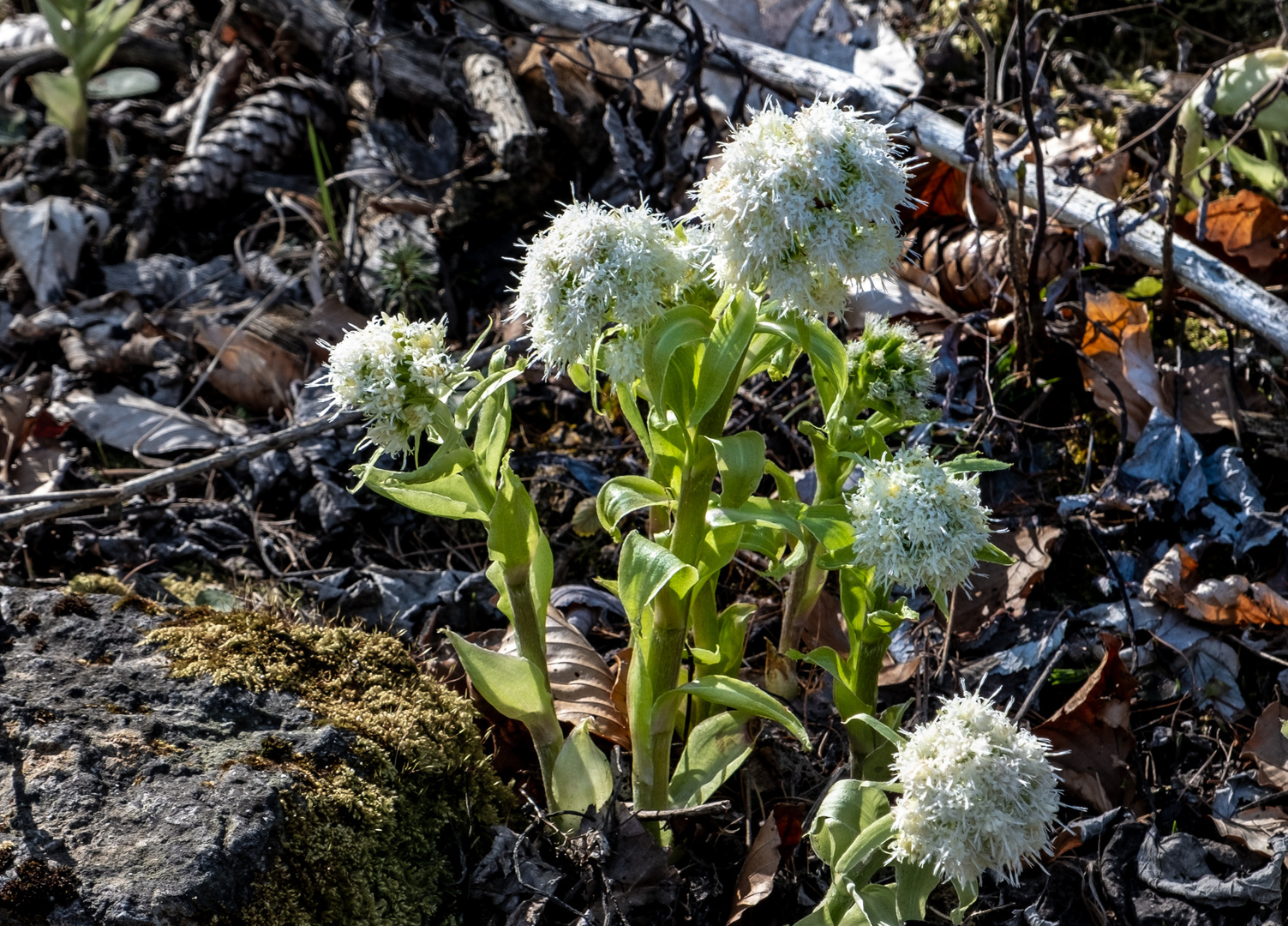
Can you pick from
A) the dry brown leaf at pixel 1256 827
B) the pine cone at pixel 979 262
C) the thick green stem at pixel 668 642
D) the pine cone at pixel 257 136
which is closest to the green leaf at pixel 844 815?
the thick green stem at pixel 668 642

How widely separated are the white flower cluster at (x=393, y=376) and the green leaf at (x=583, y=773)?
73 cm

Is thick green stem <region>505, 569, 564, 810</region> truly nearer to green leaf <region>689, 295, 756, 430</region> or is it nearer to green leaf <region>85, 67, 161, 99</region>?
green leaf <region>689, 295, 756, 430</region>

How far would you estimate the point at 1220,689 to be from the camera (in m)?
2.37

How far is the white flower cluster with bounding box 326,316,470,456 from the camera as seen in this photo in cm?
163

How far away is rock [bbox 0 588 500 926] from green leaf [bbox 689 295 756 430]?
38.0 inches

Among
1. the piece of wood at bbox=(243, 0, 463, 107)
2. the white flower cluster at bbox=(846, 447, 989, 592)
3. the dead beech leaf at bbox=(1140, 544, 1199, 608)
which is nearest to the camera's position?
the white flower cluster at bbox=(846, 447, 989, 592)

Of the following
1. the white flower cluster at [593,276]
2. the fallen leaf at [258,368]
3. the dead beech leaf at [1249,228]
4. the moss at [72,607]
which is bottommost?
the fallen leaf at [258,368]

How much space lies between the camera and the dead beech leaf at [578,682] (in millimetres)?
2256

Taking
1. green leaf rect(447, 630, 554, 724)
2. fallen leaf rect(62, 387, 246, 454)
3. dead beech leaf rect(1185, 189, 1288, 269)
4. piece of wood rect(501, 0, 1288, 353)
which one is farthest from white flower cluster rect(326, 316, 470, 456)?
dead beech leaf rect(1185, 189, 1288, 269)

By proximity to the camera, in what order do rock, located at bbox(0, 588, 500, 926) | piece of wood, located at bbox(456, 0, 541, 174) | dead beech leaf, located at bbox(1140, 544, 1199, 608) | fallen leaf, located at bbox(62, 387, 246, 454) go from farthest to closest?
piece of wood, located at bbox(456, 0, 541, 174)
fallen leaf, located at bbox(62, 387, 246, 454)
dead beech leaf, located at bbox(1140, 544, 1199, 608)
rock, located at bbox(0, 588, 500, 926)

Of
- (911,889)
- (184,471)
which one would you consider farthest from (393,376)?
(184,471)

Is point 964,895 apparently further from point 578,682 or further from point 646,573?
point 578,682

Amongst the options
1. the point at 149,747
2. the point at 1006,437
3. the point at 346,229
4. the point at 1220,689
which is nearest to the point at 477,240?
the point at 346,229

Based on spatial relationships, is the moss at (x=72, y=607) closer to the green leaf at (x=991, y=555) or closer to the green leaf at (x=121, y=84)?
the green leaf at (x=991, y=555)
